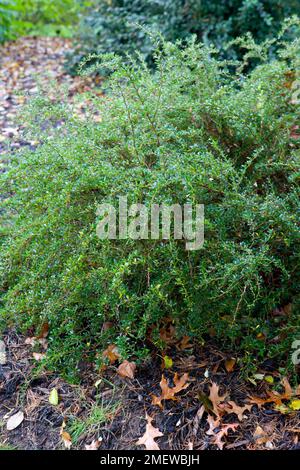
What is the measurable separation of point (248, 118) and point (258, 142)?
170mm

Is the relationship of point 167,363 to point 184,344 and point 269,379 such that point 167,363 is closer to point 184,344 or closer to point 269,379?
point 184,344

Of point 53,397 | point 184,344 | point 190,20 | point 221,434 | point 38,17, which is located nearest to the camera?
point 221,434

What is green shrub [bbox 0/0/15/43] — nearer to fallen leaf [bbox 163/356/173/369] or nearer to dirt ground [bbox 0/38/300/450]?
dirt ground [bbox 0/38/300/450]

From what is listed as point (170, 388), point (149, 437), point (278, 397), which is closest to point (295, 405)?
point (278, 397)

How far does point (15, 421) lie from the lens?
244 centimetres

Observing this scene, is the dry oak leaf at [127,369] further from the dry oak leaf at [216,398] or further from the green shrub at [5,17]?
the green shrub at [5,17]

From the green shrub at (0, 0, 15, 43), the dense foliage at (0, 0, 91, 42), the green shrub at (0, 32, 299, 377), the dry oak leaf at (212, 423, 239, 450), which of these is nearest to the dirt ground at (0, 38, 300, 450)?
the dry oak leaf at (212, 423, 239, 450)

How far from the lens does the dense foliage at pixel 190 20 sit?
4.99m

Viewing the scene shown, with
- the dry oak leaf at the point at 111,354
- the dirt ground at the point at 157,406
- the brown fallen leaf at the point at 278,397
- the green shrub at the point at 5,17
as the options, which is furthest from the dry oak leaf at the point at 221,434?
the green shrub at the point at 5,17

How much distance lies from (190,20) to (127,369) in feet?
12.9

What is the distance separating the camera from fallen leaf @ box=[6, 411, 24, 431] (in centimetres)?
242

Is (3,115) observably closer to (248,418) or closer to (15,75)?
(15,75)

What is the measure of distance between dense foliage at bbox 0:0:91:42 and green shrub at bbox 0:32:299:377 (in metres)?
4.43
